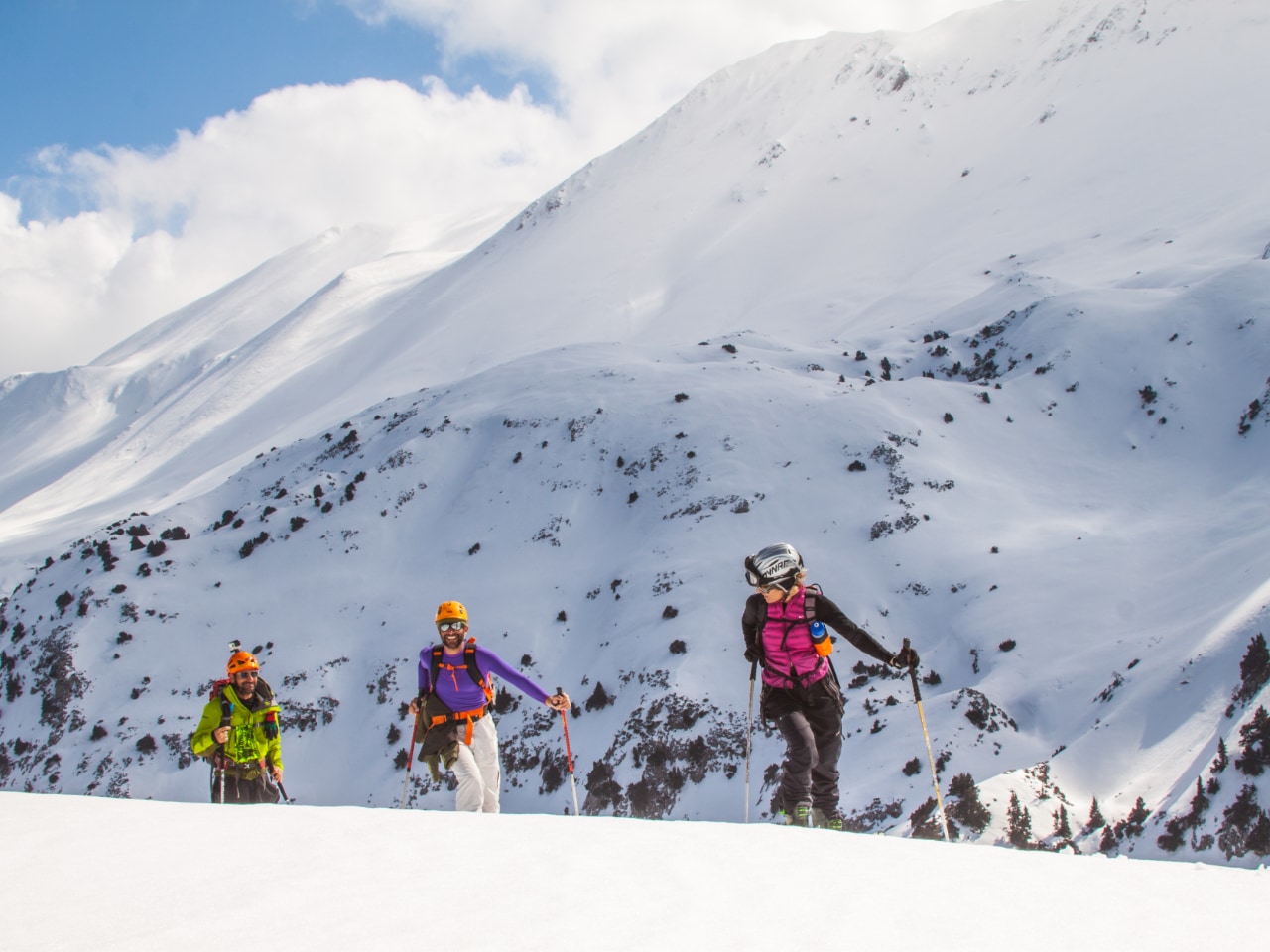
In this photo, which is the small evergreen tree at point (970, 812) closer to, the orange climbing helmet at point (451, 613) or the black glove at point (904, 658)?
the black glove at point (904, 658)

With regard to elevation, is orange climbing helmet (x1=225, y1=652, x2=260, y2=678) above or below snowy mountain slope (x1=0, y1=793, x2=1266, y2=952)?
above

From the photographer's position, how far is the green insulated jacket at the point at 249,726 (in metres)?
12.4

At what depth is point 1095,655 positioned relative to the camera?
36.8 meters

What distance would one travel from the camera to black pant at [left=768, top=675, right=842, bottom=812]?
32.6ft

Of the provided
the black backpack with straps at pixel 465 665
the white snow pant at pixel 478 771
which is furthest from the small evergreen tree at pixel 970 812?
the black backpack with straps at pixel 465 665

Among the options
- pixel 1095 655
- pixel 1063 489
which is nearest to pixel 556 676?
pixel 1095 655

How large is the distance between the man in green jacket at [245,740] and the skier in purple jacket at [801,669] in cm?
708

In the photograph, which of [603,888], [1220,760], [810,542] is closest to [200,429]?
[810,542]

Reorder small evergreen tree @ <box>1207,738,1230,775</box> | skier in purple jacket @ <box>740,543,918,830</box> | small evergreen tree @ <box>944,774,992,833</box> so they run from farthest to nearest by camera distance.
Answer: small evergreen tree @ <box>944,774,992,833</box> < small evergreen tree @ <box>1207,738,1230,775</box> < skier in purple jacket @ <box>740,543,918,830</box>

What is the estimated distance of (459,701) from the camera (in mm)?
11477

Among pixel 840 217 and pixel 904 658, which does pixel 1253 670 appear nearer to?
pixel 904 658

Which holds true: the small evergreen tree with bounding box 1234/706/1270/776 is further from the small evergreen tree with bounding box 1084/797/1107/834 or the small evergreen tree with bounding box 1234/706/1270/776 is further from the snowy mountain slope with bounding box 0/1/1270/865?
the small evergreen tree with bounding box 1084/797/1107/834

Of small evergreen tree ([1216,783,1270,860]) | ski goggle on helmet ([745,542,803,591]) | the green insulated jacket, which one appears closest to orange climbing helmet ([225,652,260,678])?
the green insulated jacket

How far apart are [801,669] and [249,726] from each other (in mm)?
8034
